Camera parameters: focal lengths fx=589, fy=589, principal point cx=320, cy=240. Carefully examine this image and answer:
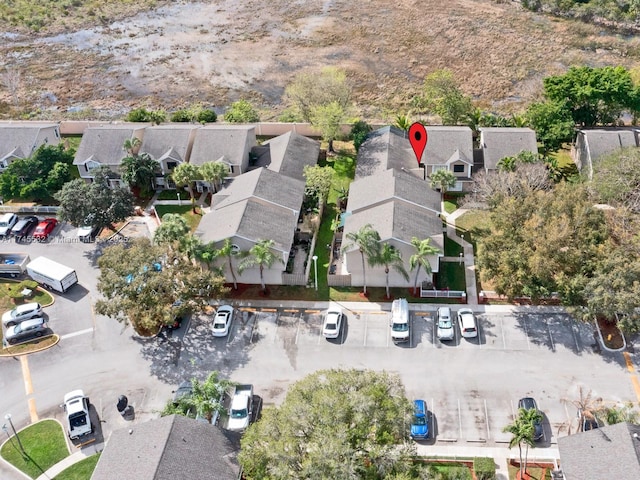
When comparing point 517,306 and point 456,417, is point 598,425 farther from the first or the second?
point 517,306

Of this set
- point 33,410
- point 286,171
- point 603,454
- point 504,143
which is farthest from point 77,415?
point 504,143

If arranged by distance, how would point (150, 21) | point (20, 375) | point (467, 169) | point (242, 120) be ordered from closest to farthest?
1. point (20, 375)
2. point (467, 169)
3. point (242, 120)
4. point (150, 21)

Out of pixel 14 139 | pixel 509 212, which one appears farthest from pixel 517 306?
pixel 14 139

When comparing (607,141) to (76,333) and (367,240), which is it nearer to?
(367,240)

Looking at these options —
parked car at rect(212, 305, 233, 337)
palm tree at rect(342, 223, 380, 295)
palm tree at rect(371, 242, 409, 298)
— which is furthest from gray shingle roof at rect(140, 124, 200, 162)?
palm tree at rect(371, 242, 409, 298)

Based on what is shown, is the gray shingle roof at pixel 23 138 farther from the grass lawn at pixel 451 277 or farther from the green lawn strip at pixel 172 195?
the grass lawn at pixel 451 277
